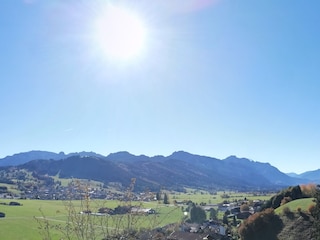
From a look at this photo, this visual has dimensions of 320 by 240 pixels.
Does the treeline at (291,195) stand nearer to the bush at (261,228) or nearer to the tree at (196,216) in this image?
the bush at (261,228)

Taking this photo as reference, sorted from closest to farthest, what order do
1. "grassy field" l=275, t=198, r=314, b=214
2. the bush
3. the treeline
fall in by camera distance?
the bush
"grassy field" l=275, t=198, r=314, b=214
the treeline

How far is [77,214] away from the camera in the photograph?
4066 millimetres

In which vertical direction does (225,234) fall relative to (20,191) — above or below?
below

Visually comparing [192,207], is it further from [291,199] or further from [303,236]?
[303,236]

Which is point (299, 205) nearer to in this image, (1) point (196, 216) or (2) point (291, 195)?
(2) point (291, 195)

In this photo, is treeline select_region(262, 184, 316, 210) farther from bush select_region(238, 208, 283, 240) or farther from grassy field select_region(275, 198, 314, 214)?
bush select_region(238, 208, 283, 240)

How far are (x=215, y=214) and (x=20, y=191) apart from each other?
95.3m

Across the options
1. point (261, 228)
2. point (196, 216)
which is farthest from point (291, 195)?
point (196, 216)

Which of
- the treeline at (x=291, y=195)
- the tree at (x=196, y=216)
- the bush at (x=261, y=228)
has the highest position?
the treeline at (x=291, y=195)

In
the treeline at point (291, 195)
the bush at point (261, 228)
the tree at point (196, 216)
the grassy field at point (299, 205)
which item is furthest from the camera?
the tree at point (196, 216)

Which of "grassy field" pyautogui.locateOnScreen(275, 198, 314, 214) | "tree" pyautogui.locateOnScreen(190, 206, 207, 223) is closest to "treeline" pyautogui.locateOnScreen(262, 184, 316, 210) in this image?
"grassy field" pyautogui.locateOnScreen(275, 198, 314, 214)

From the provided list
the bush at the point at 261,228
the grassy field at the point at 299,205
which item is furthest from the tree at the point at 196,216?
the bush at the point at 261,228

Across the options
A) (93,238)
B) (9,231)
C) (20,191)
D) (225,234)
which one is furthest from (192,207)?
(20,191)

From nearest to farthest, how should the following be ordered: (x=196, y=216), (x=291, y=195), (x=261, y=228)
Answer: (x=261, y=228) < (x=291, y=195) < (x=196, y=216)
